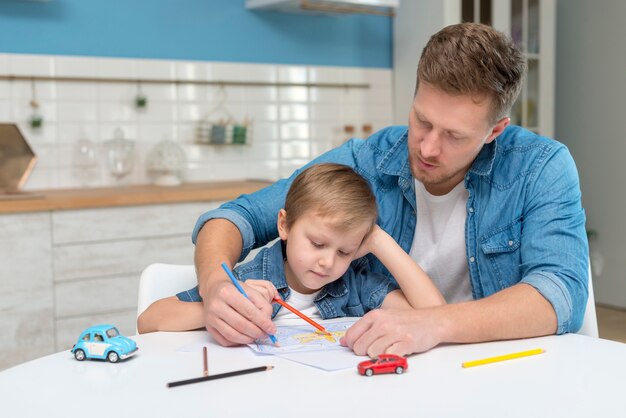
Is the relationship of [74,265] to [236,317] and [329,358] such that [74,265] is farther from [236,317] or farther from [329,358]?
[329,358]

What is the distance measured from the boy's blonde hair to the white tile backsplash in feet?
7.90

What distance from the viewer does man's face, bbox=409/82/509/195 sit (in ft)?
5.30

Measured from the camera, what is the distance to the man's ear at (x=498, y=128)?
5.68ft

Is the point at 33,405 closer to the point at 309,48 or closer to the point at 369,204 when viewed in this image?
the point at 369,204

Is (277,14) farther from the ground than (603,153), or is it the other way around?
(277,14)

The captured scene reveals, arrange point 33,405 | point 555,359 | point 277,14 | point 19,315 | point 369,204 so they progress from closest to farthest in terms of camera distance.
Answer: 1. point 33,405
2. point 555,359
3. point 369,204
4. point 19,315
5. point 277,14

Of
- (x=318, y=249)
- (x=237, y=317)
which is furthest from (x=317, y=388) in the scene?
(x=318, y=249)

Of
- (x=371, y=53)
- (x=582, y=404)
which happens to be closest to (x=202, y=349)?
(x=582, y=404)

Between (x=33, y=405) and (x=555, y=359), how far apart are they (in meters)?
0.80

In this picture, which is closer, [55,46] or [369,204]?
[369,204]

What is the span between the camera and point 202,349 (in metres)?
1.33

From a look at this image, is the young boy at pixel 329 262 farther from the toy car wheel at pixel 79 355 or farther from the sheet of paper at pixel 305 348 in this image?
the toy car wheel at pixel 79 355

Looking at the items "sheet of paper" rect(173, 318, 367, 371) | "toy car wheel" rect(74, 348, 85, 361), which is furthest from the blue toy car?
"sheet of paper" rect(173, 318, 367, 371)

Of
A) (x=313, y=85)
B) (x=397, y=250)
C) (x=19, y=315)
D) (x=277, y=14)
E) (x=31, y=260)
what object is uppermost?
(x=277, y=14)
